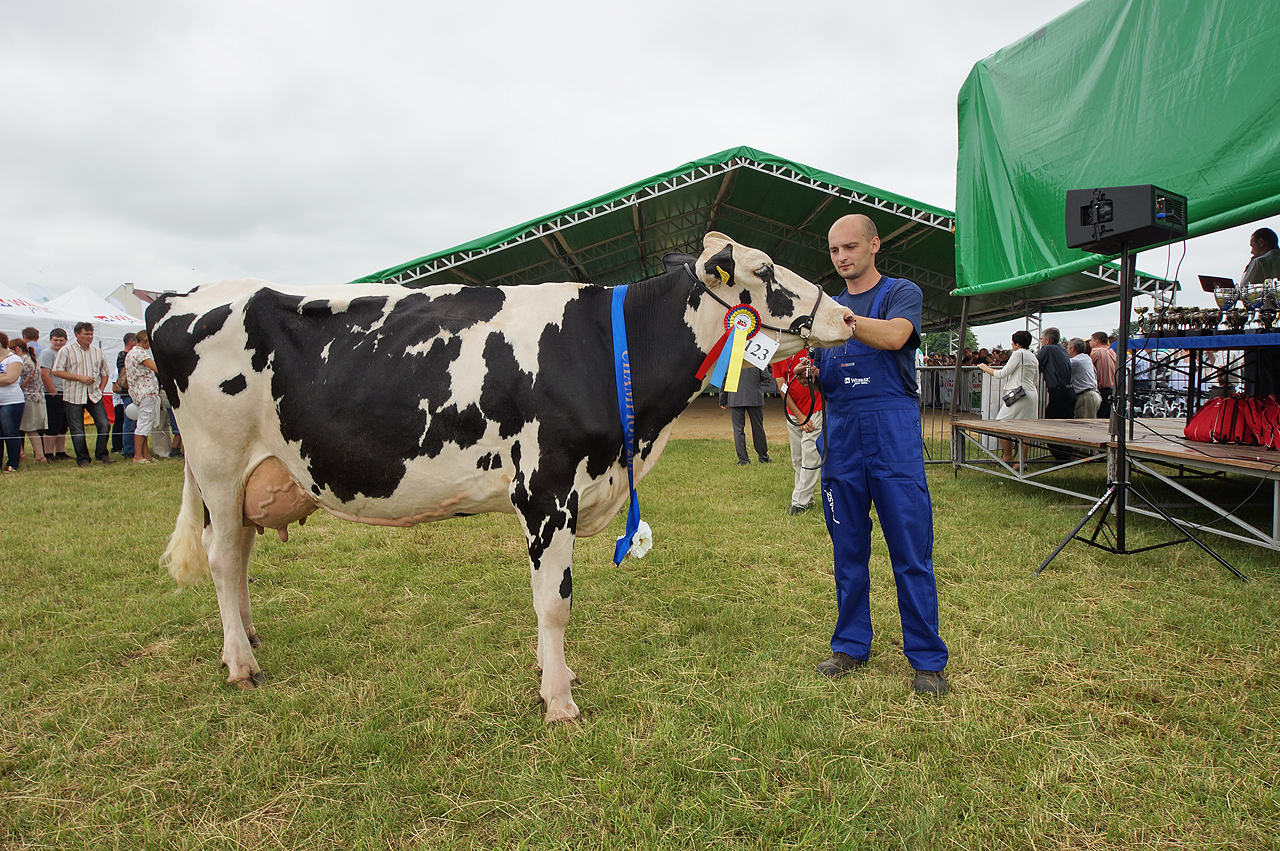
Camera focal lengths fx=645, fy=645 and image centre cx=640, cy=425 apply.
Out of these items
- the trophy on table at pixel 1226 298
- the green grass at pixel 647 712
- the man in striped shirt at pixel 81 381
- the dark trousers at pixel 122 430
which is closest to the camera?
the green grass at pixel 647 712

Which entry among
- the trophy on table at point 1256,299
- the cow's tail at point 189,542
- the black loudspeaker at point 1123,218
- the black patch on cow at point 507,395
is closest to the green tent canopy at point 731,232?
the trophy on table at point 1256,299

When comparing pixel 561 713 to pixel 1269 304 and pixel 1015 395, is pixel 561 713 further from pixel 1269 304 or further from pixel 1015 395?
pixel 1015 395

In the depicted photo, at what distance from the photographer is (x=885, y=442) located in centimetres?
295

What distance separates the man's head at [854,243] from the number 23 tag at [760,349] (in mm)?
510

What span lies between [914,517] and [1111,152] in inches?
206

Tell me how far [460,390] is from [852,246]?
6.18 feet

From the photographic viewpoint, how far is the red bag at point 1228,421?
5.70m

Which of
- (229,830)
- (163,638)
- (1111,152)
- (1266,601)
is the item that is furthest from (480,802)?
(1111,152)

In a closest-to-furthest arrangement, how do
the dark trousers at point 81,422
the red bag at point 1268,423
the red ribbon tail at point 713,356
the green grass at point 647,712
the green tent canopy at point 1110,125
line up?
1. the green grass at point 647,712
2. the red ribbon tail at point 713,356
3. the green tent canopy at point 1110,125
4. the red bag at point 1268,423
5. the dark trousers at point 81,422

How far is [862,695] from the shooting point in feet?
9.62

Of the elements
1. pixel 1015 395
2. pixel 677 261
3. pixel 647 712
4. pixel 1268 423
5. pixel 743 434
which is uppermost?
pixel 677 261

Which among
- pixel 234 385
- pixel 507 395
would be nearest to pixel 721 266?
pixel 507 395

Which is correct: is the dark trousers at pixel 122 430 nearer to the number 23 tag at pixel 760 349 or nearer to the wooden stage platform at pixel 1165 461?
the number 23 tag at pixel 760 349

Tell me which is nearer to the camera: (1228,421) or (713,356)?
(713,356)
